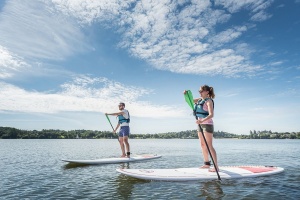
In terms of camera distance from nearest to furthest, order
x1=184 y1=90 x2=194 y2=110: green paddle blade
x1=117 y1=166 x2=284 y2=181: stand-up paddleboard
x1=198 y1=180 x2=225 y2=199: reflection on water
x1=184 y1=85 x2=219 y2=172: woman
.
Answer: x1=198 y1=180 x2=225 y2=199: reflection on water → x1=117 y1=166 x2=284 y2=181: stand-up paddleboard → x1=184 y1=85 x2=219 y2=172: woman → x1=184 y1=90 x2=194 y2=110: green paddle blade

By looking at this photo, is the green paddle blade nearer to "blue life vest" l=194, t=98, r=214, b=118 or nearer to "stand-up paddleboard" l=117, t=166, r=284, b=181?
"blue life vest" l=194, t=98, r=214, b=118

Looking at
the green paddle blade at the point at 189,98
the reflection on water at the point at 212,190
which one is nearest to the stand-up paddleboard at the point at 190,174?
the reflection on water at the point at 212,190

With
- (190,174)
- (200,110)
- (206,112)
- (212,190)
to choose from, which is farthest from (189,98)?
(212,190)

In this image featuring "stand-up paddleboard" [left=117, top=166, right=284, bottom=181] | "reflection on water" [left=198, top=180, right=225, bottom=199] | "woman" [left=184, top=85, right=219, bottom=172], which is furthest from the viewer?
"woman" [left=184, top=85, right=219, bottom=172]

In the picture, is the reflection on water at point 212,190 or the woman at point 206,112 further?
the woman at point 206,112

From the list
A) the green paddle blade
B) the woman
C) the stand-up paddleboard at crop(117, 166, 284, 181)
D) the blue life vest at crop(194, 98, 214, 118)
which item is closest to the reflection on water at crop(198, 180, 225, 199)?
the stand-up paddleboard at crop(117, 166, 284, 181)

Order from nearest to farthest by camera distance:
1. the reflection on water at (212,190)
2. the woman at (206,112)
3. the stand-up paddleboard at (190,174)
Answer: the reflection on water at (212,190)
the stand-up paddleboard at (190,174)
the woman at (206,112)

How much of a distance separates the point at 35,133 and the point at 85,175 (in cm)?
14634

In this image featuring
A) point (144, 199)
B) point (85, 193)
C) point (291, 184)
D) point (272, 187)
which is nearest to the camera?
point (144, 199)

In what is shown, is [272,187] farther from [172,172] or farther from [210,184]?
[172,172]

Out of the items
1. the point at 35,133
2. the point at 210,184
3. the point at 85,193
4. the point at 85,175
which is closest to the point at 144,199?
→ the point at 85,193

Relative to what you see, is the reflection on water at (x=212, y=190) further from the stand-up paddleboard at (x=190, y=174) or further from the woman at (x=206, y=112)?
the woman at (x=206, y=112)

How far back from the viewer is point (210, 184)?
8.21 meters

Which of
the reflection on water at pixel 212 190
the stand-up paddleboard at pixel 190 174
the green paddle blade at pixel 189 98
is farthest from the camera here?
the green paddle blade at pixel 189 98
